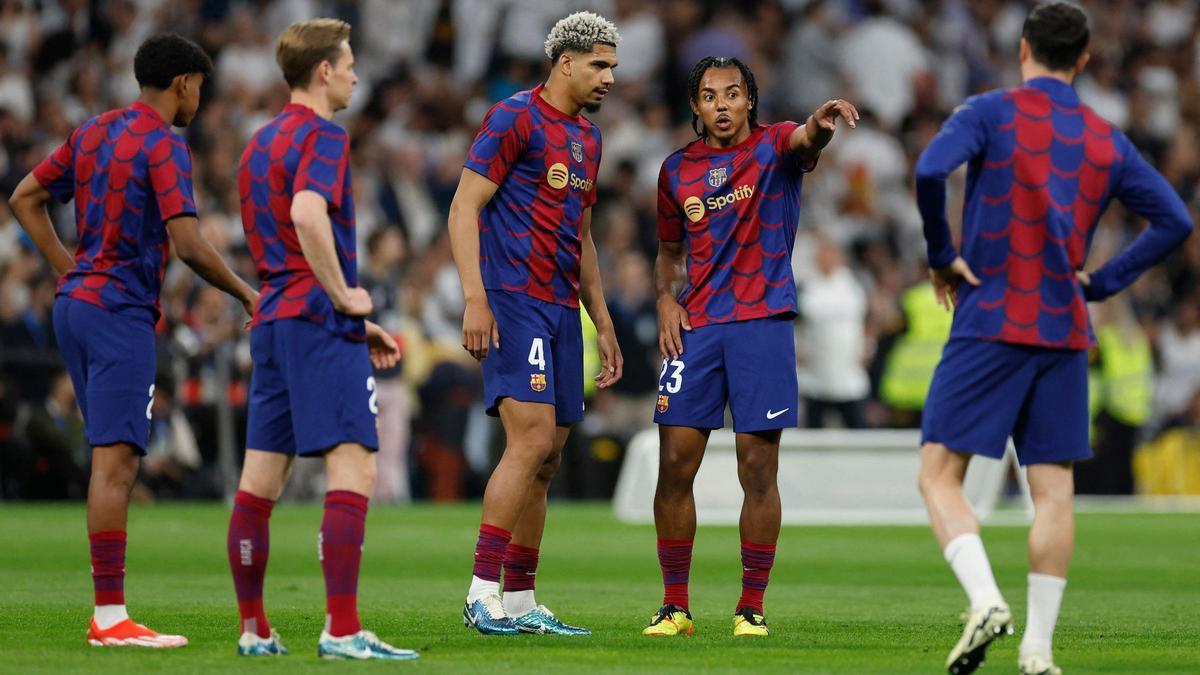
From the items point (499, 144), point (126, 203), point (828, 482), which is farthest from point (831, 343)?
point (126, 203)

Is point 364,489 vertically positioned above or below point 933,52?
below

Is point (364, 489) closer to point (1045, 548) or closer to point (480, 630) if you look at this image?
point (480, 630)

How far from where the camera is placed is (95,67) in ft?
63.7

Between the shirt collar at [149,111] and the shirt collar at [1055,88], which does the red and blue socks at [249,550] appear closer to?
the shirt collar at [149,111]

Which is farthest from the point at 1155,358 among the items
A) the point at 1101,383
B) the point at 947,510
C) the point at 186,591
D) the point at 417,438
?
the point at 947,510

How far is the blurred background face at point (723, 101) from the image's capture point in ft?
27.0

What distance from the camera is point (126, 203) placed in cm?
754

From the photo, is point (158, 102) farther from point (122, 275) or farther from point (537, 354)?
point (537, 354)

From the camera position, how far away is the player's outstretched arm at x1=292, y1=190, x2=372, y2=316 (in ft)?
21.6

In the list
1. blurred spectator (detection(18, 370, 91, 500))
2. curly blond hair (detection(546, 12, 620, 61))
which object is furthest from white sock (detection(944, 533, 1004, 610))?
blurred spectator (detection(18, 370, 91, 500))

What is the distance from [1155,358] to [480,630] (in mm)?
15197

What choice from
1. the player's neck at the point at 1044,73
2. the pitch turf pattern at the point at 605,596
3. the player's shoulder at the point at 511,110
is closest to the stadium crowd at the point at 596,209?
the pitch turf pattern at the point at 605,596

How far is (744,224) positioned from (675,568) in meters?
1.55

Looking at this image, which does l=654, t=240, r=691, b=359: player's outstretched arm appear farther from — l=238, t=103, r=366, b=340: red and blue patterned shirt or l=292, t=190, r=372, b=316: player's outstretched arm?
l=292, t=190, r=372, b=316: player's outstretched arm
